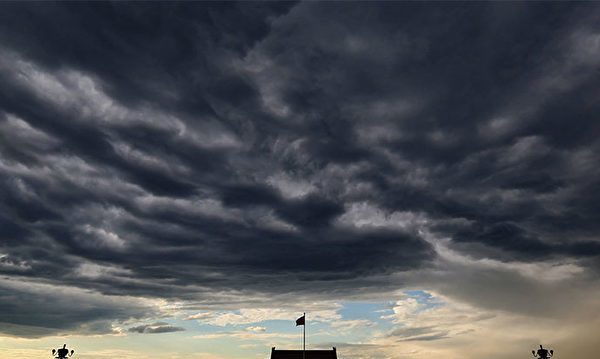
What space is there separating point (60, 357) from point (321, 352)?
27.8 m

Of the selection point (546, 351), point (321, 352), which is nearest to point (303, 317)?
point (321, 352)

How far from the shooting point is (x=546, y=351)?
177 feet

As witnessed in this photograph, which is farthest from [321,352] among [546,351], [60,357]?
[60,357]

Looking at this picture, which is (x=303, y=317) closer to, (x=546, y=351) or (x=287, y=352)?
(x=287, y=352)

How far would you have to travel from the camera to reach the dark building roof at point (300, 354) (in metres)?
57.2

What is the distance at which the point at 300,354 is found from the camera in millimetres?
57688

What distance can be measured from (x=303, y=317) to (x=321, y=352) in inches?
276

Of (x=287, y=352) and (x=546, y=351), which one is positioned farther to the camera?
(x=287, y=352)

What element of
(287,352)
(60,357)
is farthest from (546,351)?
(60,357)

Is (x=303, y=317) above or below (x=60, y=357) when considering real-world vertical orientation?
above

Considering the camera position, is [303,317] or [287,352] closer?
[303,317]

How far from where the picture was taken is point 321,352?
57.7m

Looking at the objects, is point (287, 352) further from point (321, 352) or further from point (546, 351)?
point (546, 351)

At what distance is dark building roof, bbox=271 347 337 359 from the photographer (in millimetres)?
57206
